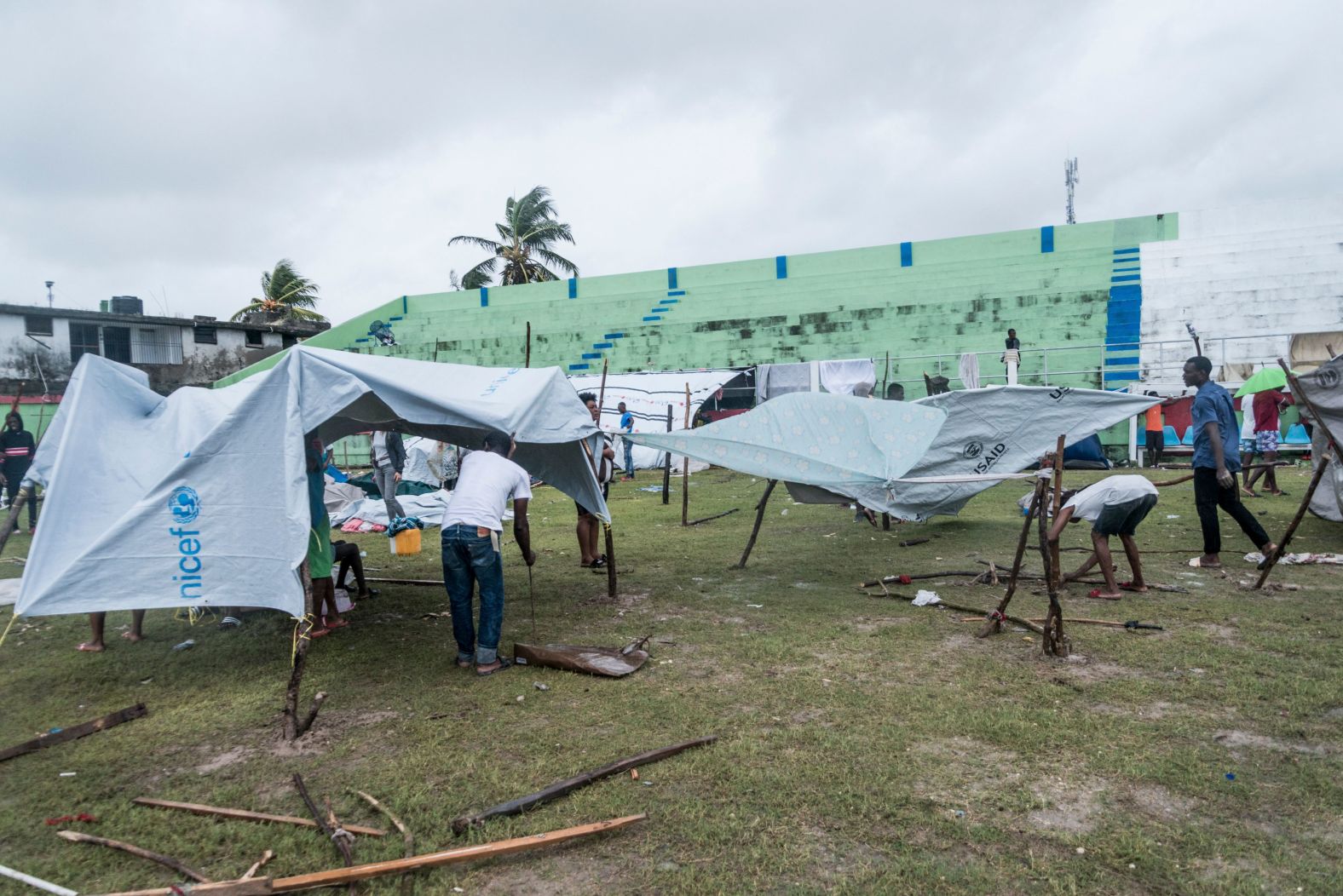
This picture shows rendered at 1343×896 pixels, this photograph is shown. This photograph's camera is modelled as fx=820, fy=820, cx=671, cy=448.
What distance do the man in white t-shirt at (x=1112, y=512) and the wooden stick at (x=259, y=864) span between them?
217 inches

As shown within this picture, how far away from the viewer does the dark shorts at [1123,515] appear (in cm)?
655

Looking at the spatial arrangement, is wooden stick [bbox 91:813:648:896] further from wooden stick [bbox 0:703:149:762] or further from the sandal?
the sandal

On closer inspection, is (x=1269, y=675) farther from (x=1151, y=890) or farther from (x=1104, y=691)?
(x=1151, y=890)

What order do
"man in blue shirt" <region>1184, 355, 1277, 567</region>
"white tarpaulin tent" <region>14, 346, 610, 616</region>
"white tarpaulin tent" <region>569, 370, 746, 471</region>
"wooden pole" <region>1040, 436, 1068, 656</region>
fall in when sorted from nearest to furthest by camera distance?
"white tarpaulin tent" <region>14, 346, 610, 616</region>, "wooden pole" <region>1040, 436, 1068, 656</region>, "man in blue shirt" <region>1184, 355, 1277, 567</region>, "white tarpaulin tent" <region>569, 370, 746, 471</region>

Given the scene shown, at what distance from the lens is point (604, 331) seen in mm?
25953

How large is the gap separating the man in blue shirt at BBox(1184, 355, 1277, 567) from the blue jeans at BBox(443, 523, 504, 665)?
250 inches

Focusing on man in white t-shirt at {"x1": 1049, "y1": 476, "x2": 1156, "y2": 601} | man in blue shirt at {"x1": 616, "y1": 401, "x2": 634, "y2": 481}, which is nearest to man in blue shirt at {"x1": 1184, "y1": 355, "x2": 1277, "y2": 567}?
man in white t-shirt at {"x1": 1049, "y1": 476, "x2": 1156, "y2": 601}

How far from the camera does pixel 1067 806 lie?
3477 mm

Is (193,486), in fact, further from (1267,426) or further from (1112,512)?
(1267,426)

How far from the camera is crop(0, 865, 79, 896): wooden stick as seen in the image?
3.07 metres

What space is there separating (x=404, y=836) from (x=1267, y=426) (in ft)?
44.7

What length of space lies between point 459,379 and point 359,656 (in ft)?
7.19

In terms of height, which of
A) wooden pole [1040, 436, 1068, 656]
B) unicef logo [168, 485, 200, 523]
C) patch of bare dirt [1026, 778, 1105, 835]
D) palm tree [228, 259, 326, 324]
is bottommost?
patch of bare dirt [1026, 778, 1105, 835]

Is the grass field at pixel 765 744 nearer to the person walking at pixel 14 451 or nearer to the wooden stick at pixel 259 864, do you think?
the wooden stick at pixel 259 864
